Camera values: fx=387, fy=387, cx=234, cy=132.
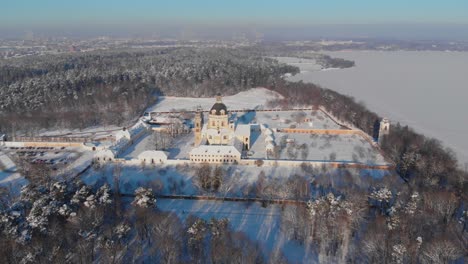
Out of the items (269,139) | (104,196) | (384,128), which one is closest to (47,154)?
(104,196)

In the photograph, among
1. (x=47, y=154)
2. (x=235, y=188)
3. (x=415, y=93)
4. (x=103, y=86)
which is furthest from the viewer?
(x=415, y=93)

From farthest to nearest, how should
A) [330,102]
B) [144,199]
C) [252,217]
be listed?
[330,102] < [252,217] < [144,199]

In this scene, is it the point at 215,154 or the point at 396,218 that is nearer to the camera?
the point at 396,218

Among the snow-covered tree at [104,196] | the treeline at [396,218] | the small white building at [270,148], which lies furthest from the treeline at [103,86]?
the treeline at [396,218]

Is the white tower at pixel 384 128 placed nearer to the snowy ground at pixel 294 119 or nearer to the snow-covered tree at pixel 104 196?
the snowy ground at pixel 294 119

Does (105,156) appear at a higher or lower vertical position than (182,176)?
higher

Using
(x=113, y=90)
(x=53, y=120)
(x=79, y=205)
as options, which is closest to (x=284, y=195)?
(x=79, y=205)

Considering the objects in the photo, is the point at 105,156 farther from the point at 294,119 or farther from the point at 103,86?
the point at 103,86
